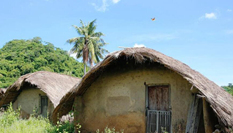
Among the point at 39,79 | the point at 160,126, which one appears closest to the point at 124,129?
the point at 160,126

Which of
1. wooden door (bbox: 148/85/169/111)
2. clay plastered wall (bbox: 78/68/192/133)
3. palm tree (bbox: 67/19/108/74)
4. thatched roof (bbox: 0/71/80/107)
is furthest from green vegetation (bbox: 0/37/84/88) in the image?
wooden door (bbox: 148/85/169/111)

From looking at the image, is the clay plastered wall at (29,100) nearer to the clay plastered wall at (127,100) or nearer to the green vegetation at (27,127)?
the green vegetation at (27,127)

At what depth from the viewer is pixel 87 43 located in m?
29.2

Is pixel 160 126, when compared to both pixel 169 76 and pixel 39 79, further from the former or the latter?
pixel 39 79

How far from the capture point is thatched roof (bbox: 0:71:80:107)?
11.7 m

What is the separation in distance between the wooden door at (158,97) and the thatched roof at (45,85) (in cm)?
583

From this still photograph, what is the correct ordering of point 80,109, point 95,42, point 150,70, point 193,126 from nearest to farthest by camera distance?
point 193,126
point 150,70
point 80,109
point 95,42

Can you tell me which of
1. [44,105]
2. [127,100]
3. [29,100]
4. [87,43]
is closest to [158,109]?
[127,100]

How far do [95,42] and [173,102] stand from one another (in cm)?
2470

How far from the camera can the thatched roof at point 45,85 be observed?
11689 millimetres

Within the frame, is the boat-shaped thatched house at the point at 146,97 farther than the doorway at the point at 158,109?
No

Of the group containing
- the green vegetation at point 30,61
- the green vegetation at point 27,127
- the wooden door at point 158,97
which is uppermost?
the green vegetation at point 30,61

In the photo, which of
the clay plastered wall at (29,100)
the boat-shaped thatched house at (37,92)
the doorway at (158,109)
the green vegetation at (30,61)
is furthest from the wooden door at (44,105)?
the green vegetation at (30,61)

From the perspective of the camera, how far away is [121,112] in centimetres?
736
